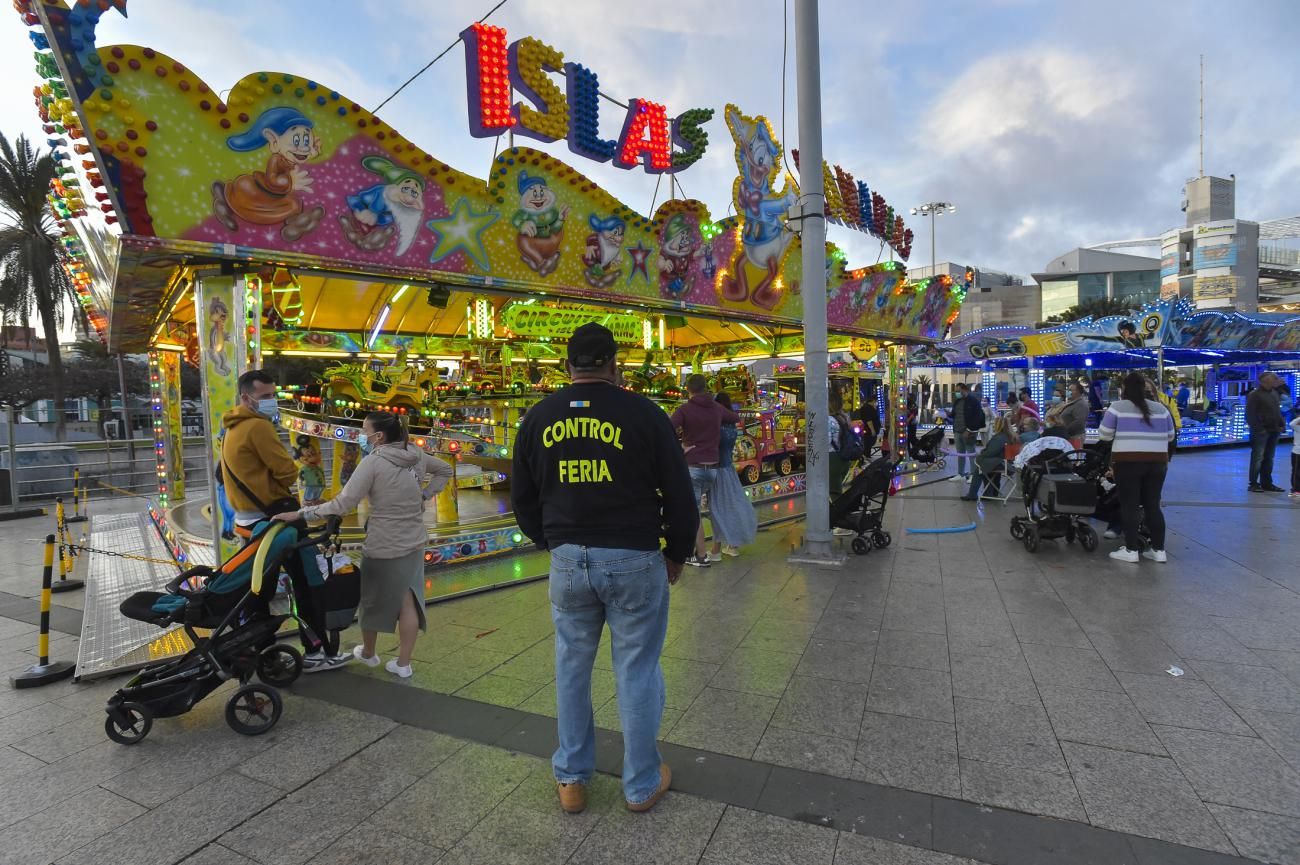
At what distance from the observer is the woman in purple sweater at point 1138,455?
582 centimetres

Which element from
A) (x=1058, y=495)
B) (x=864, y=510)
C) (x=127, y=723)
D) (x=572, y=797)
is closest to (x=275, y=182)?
(x=127, y=723)

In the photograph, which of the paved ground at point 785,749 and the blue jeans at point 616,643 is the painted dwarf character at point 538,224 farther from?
the blue jeans at point 616,643

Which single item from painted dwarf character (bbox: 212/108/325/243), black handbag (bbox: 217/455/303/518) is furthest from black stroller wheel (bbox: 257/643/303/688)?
painted dwarf character (bbox: 212/108/325/243)

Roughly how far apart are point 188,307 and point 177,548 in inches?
119

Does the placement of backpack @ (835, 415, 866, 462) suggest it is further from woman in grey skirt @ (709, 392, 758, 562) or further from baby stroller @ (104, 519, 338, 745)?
baby stroller @ (104, 519, 338, 745)

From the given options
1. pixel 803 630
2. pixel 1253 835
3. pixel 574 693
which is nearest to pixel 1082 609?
pixel 803 630

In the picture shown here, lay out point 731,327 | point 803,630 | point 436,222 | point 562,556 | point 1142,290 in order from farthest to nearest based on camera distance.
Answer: point 1142,290 → point 731,327 → point 436,222 → point 803,630 → point 562,556

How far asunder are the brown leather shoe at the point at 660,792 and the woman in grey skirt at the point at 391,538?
6.38 ft

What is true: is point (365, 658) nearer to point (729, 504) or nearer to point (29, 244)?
point (729, 504)

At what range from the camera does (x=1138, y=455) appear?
5.86 metres

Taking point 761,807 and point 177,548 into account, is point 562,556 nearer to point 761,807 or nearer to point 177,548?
point 761,807

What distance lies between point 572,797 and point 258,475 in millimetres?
2759

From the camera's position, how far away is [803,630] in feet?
Result: 14.9

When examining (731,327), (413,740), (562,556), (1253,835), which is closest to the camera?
(1253,835)
